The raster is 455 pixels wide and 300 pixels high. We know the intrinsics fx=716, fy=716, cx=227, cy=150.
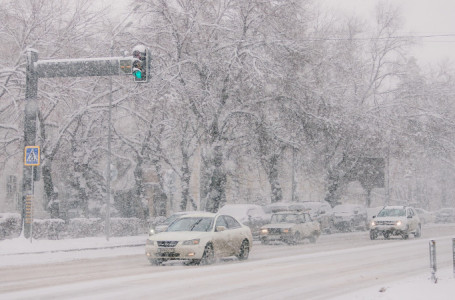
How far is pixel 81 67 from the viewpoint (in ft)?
82.3

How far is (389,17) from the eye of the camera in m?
56.0

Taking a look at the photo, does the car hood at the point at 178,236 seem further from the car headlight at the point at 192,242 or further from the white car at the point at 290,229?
the white car at the point at 290,229

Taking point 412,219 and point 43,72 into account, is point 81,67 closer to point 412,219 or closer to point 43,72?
point 43,72

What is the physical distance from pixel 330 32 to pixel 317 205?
13.1 metres

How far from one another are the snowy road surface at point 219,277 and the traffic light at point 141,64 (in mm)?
5599

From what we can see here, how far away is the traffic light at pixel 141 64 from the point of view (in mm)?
21766

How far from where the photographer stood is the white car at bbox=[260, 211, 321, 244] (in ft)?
103

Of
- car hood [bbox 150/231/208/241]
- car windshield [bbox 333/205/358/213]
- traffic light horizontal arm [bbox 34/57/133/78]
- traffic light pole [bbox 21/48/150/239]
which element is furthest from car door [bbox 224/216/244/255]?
car windshield [bbox 333/205/358/213]

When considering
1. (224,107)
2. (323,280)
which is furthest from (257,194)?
(323,280)

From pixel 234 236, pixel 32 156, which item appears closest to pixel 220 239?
pixel 234 236

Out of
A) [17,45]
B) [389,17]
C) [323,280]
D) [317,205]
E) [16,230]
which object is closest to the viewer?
[323,280]

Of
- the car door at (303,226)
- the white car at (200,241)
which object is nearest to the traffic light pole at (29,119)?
the white car at (200,241)

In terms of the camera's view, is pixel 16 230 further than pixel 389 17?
No

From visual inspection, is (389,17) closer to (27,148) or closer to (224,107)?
(224,107)
